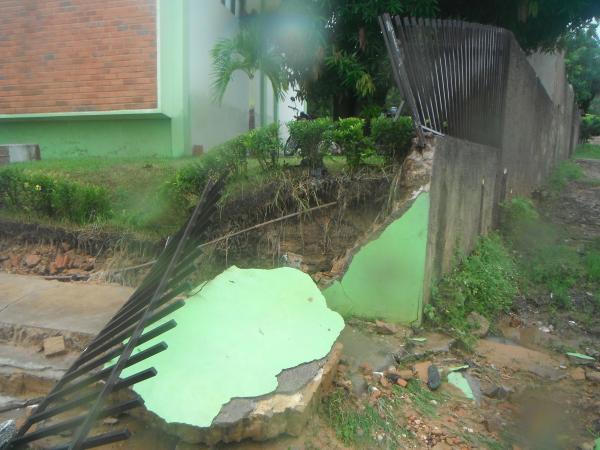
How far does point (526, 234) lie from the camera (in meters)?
6.09

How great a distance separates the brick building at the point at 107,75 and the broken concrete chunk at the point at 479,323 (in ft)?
16.9

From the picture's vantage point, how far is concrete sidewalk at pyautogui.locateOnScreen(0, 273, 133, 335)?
10.5 feet

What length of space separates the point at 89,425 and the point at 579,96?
2325 centimetres

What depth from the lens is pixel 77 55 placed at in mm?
7395

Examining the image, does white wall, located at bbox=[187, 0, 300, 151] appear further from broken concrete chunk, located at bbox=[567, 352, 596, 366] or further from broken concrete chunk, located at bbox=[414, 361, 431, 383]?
broken concrete chunk, located at bbox=[567, 352, 596, 366]

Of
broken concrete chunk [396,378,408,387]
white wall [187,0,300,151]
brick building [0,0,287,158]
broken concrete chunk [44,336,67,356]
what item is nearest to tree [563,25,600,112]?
white wall [187,0,300,151]

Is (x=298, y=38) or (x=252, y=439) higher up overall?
(x=298, y=38)

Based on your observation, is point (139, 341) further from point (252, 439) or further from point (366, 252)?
point (366, 252)

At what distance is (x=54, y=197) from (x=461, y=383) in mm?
4268

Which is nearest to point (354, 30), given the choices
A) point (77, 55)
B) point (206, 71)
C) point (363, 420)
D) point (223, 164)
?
point (206, 71)

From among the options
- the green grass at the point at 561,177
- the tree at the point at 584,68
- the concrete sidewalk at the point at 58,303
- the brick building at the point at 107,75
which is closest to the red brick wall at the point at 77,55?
the brick building at the point at 107,75

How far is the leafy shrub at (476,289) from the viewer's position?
3.55m

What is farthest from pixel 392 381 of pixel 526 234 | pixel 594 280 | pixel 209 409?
pixel 526 234

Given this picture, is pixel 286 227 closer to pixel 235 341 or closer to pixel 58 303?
pixel 235 341
